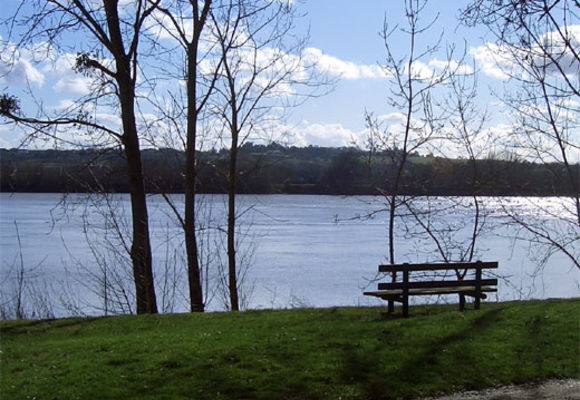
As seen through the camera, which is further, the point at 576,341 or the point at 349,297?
the point at 349,297

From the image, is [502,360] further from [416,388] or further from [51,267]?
[51,267]

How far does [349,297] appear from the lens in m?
19.3

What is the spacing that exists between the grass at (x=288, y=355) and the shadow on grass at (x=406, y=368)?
12mm

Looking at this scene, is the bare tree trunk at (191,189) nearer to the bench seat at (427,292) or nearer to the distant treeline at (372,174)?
the distant treeline at (372,174)

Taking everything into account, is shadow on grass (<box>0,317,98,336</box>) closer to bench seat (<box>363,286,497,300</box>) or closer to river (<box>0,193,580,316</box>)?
river (<box>0,193,580,316</box>)

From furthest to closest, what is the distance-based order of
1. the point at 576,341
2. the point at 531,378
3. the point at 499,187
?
the point at 499,187
the point at 576,341
the point at 531,378

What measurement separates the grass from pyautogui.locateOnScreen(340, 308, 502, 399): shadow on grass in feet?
0.04

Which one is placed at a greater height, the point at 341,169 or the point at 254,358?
the point at 341,169

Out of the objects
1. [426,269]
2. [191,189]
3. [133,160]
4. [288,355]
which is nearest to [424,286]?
[426,269]

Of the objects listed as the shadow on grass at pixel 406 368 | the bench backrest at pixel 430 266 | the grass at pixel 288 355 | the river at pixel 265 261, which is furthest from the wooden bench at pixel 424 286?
the river at pixel 265 261

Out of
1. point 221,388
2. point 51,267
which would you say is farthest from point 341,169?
point 221,388

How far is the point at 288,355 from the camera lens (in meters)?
8.23

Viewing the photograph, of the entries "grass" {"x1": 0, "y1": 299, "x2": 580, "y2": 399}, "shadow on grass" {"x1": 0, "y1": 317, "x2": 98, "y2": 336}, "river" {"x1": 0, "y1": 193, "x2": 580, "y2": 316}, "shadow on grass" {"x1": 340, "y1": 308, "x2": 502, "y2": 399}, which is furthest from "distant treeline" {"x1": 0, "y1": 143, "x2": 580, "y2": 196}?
"shadow on grass" {"x1": 340, "y1": 308, "x2": 502, "y2": 399}

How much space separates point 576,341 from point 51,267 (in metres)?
17.9
